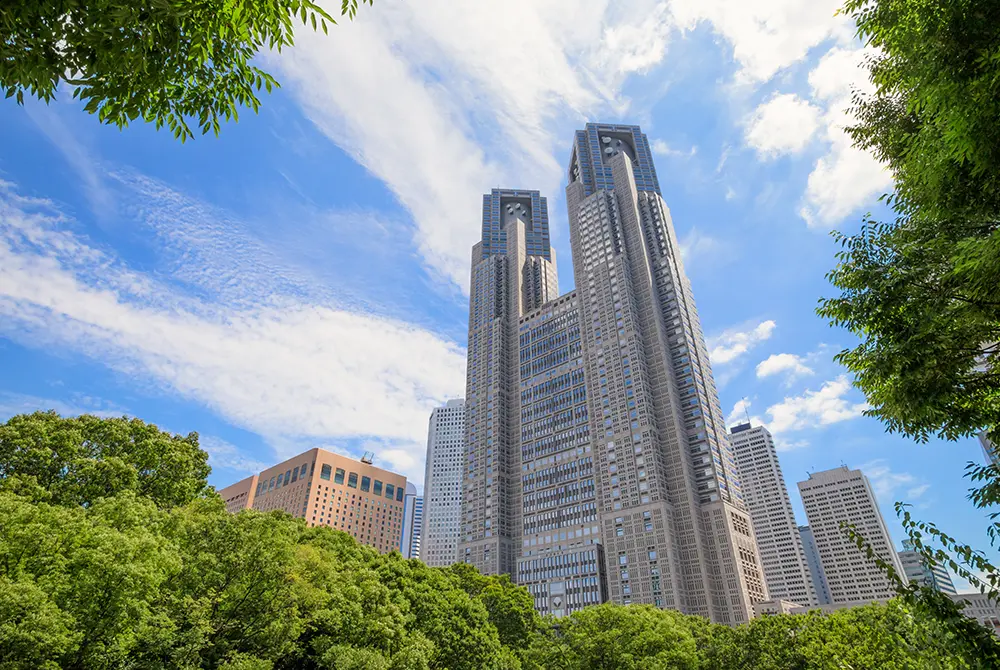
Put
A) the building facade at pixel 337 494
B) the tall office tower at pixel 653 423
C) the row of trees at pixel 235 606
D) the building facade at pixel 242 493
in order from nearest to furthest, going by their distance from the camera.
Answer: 1. the row of trees at pixel 235 606
2. the tall office tower at pixel 653 423
3. the building facade at pixel 337 494
4. the building facade at pixel 242 493

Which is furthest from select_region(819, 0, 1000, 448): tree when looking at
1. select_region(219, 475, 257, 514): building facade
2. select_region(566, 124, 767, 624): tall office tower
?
select_region(219, 475, 257, 514): building facade

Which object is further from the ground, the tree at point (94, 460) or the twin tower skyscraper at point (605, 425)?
the twin tower skyscraper at point (605, 425)

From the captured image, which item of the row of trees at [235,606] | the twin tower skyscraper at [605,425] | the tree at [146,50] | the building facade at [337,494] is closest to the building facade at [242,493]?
the building facade at [337,494]

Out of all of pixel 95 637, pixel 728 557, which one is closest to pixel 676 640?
pixel 95 637

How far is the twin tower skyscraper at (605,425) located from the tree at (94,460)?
264 ft

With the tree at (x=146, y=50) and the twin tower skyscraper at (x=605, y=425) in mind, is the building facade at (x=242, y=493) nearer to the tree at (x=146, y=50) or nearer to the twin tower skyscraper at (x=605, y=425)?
the twin tower skyscraper at (x=605, y=425)

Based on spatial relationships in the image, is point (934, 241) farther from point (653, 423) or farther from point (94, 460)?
point (653, 423)

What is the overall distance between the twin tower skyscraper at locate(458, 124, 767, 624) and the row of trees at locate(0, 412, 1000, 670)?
4945 centimetres

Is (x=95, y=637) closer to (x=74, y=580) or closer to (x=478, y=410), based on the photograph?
(x=74, y=580)

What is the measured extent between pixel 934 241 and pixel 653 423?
99.6 meters

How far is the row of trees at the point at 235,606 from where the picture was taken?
18312 mm

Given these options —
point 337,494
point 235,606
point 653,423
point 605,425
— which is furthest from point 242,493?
point 235,606

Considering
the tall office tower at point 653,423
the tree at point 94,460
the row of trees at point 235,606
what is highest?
the tall office tower at point 653,423

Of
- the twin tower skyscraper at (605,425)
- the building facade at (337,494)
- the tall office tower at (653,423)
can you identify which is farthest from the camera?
the building facade at (337,494)
